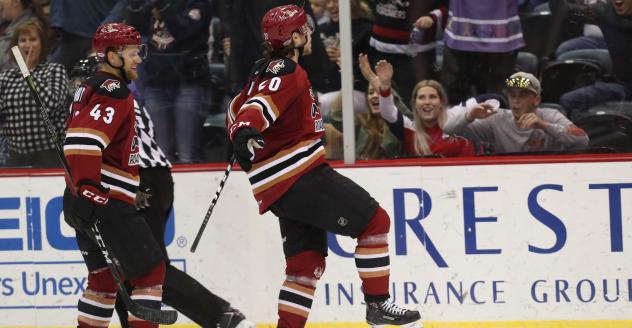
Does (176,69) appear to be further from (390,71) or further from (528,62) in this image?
(528,62)

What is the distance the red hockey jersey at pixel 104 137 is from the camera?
147 inches

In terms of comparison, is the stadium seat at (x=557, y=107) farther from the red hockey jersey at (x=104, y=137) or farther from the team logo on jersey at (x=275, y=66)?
the red hockey jersey at (x=104, y=137)

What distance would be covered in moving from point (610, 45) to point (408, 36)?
81cm

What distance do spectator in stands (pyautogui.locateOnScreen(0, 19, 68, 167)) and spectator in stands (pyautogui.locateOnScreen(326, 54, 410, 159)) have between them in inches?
47.6

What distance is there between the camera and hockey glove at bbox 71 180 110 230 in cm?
372

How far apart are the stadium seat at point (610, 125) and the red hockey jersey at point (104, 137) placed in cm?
188

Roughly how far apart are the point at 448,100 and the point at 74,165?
1710 millimetres

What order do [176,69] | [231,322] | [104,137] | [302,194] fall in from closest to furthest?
[104,137]
[302,194]
[231,322]
[176,69]

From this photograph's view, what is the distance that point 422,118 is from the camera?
482 centimetres

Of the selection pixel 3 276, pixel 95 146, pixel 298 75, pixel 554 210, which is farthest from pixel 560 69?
pixel 3 276

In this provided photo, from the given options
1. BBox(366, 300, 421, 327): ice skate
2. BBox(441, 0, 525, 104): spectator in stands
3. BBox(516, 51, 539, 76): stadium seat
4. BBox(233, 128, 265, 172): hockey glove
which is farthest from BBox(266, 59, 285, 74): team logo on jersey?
BBox(516, 51, 539, 76): stadium seat

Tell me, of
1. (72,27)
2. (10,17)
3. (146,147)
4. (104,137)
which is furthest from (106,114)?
(10,17)

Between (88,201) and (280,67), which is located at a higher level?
(280,67)

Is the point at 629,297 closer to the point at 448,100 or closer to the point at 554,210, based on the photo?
the point at 554,210
